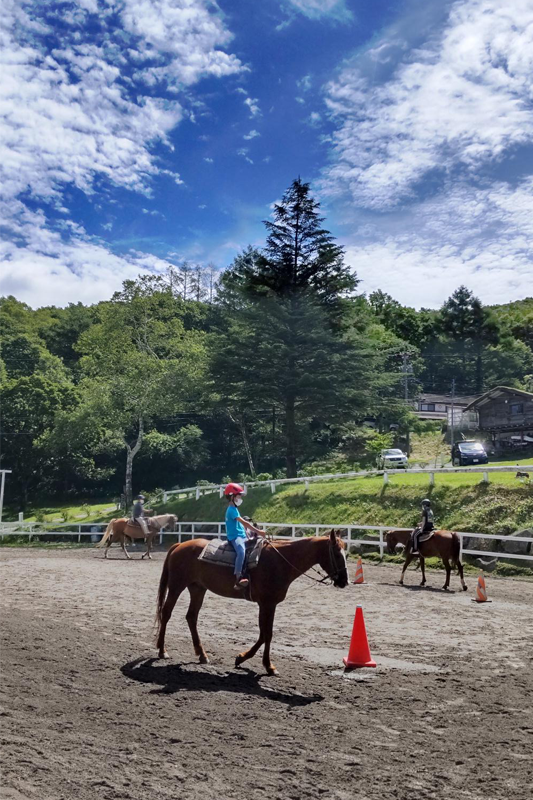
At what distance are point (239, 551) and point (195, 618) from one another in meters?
1.19

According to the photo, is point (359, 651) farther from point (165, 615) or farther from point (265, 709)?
point (165, 615)

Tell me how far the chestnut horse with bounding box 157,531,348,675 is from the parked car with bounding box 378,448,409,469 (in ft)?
110

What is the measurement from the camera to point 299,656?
9070 millimetres

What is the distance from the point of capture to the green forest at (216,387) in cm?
3922

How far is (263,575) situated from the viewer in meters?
8.38

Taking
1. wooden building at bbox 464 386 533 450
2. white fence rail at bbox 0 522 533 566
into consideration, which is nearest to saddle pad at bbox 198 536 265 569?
white fence rail at bbox 0 522 533 566

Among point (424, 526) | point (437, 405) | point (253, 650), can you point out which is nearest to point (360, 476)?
point (424, 526)

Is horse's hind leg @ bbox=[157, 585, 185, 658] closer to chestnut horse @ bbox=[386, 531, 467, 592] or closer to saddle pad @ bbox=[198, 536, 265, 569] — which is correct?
saddle pad @ bbox=[198, 536, 265, 569]

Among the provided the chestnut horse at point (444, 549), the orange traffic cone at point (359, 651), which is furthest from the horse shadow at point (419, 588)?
the orange traffic cone at point (359, 651)

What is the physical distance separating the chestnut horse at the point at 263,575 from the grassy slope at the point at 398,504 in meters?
12.9

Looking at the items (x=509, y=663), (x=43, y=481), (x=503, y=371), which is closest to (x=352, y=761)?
(x=509, y=663)

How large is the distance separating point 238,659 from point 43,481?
184 ft

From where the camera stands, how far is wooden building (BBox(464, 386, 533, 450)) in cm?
5753

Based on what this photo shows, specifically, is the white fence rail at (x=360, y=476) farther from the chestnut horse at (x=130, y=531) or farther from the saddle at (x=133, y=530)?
the saddle at (x=133, y=530)
